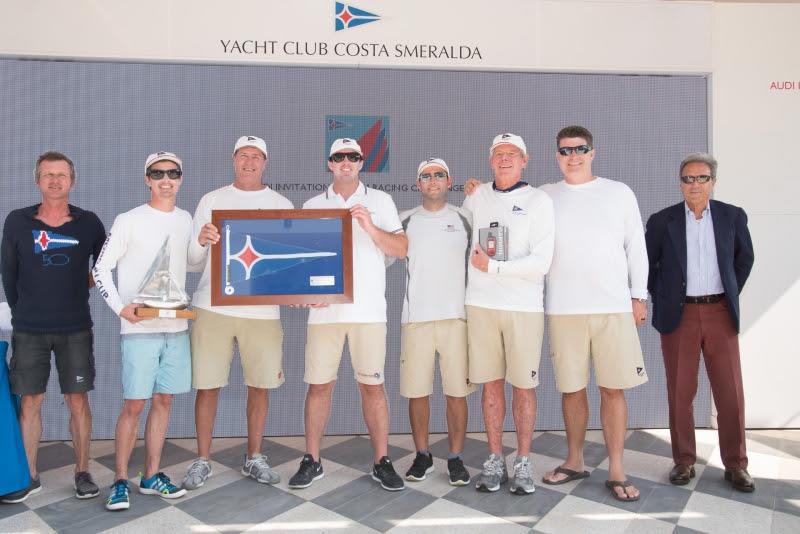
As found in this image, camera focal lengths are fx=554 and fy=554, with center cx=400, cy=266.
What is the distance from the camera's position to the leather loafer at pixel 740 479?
9.43 feet

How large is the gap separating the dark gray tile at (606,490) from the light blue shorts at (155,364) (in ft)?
6.90

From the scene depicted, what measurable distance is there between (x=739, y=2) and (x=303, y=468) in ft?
14.7

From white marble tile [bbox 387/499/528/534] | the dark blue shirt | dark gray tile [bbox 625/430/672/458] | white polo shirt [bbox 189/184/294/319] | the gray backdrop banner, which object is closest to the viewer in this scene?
white marble tile [bbox 387/499/528/534]

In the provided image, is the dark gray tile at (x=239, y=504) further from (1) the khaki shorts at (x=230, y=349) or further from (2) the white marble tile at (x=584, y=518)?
(2) the white marble tile at (x=584, y=518)

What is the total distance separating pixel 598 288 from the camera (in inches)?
109

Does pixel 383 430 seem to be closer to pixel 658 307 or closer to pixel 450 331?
pixel 450 331

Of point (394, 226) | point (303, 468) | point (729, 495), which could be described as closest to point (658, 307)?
point (729, 495)

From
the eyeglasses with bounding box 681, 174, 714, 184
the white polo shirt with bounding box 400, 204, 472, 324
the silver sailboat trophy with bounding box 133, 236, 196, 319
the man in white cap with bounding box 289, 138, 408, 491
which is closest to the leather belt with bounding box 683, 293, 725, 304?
the eyeglasses with bounding box 681, 174, 714, 184

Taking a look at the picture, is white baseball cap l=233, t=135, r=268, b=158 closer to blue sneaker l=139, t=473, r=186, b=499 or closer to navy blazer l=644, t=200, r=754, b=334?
blue sneaker l=139, t=473, r=186, b=499

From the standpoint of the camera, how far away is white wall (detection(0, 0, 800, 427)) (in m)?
3.88

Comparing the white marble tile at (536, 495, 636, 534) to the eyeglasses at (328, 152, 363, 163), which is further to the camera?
the eyeglasses at (328, 152, 363, 163)

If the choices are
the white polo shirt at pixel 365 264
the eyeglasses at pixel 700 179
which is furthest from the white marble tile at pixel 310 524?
the eyeglasses at pixel 700 179

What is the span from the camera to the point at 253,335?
9.78 feet

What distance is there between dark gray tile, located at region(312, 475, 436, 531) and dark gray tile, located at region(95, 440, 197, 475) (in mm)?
1134
